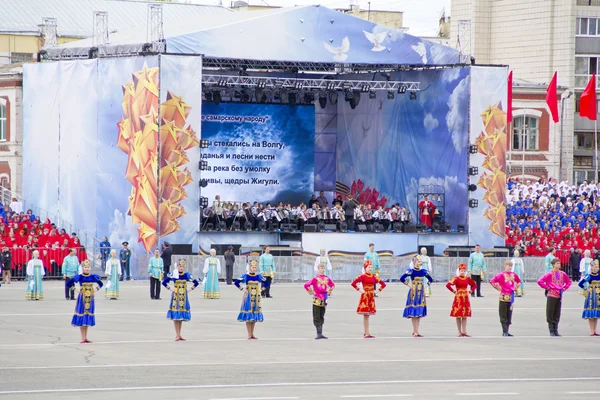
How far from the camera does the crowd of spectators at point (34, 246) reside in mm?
41812

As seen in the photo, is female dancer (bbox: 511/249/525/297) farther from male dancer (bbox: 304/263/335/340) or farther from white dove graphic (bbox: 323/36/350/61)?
male dancer (bbox: 304/263/335/340)

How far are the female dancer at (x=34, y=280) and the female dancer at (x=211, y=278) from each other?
497 cm

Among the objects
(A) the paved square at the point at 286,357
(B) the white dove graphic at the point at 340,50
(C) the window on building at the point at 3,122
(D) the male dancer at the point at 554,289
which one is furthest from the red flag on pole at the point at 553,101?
(D) the male dancer at the point at 554,289

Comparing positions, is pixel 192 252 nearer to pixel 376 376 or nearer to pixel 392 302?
pixel 392 302

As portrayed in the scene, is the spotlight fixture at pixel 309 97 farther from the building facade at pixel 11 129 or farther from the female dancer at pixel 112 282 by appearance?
the female dancer at pixel 112 282

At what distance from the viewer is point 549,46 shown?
71.3m

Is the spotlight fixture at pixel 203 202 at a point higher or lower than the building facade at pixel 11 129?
lower

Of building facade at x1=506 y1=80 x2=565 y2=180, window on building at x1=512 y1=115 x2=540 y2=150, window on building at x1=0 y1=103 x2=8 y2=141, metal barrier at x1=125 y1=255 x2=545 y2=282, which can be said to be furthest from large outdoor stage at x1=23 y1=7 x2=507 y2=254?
window on building at x1=512 y1=115 x2=540 y2=150

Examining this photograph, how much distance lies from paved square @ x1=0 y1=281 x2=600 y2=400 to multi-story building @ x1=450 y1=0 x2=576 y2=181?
39.4m

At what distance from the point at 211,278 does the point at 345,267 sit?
Result: 934 cm

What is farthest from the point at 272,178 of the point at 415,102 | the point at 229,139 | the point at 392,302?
the point at 392,302

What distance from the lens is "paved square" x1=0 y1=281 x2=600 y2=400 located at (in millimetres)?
17734

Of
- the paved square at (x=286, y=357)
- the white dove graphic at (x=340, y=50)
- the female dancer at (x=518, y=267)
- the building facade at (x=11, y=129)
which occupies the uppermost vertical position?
the white dove graphic at (x=340, y=50)


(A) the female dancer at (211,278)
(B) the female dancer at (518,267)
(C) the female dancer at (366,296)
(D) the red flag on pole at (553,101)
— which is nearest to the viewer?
(C) the female dancer at (366,296)
